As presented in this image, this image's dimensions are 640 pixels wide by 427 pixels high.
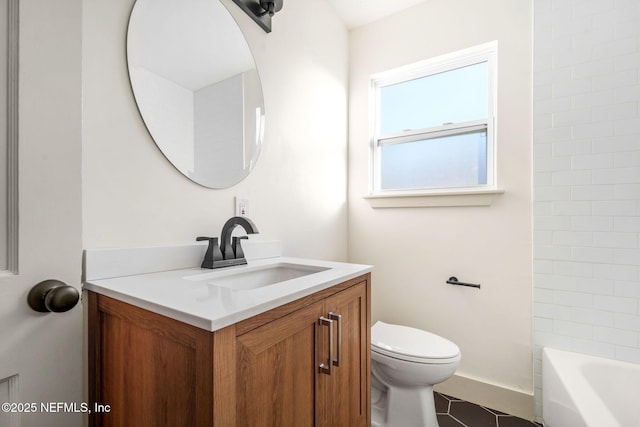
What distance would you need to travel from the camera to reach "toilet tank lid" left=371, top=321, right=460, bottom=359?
132 cm

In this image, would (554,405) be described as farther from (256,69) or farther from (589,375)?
(256,69)

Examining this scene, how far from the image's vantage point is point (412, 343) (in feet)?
4.71

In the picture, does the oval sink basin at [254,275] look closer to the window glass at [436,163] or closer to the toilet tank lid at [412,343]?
the toilet tank lid at [412,343]

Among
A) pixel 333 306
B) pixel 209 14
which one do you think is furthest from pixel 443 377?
pixel 209 14

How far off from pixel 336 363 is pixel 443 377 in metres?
0.74

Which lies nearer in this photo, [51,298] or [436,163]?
[51,298]

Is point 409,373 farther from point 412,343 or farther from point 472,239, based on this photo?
point 472,239

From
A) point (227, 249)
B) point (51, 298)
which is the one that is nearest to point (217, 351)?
point (51, 298)

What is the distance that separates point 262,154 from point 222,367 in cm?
104

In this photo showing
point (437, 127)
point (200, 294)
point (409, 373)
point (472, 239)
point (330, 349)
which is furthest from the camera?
point (437, 127)

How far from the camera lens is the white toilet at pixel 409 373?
1.29m

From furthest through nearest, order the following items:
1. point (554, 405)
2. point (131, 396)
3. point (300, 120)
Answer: point (300, 120), point (554, 405), point (131, 396)

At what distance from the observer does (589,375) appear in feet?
4.40

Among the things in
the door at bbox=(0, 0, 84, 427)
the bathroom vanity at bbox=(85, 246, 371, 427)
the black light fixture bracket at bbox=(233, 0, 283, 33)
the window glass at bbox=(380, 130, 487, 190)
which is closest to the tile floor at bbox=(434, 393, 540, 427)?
the bathroom vanity at bbox=(85, 246, 371, 427)
